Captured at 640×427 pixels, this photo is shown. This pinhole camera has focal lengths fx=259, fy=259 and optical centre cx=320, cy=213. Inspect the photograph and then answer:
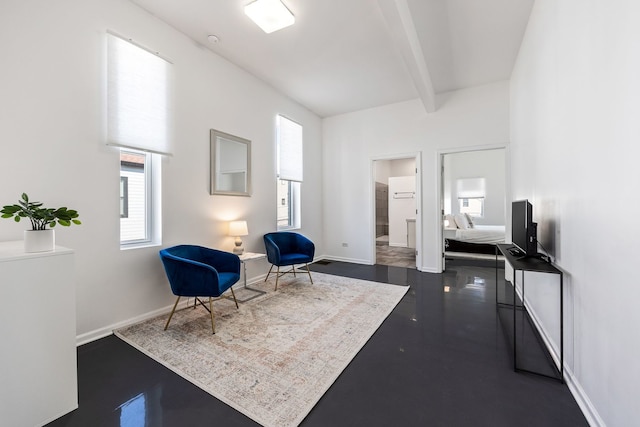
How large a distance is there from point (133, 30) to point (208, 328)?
3.06m

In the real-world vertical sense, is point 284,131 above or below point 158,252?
above

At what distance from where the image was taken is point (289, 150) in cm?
480

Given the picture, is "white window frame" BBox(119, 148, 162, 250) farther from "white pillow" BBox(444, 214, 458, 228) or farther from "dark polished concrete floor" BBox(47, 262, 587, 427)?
"white pillow" BBox(444, 214, 458, 228)

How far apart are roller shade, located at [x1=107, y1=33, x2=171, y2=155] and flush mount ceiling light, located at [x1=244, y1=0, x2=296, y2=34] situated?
111cm

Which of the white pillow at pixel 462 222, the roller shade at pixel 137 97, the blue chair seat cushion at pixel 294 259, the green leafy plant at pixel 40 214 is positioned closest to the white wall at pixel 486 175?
the white pillow at pixel 462 222

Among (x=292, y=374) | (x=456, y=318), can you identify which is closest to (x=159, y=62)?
(x=292, y=374)

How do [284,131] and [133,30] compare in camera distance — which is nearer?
[133,30]

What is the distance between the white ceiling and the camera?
2607 mm

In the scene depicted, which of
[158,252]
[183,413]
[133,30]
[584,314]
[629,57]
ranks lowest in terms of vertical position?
[183,413]

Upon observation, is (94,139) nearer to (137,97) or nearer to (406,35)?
(137,97)

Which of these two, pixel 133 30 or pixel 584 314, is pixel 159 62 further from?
pixel 584 314

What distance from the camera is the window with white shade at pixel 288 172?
15.2 ft

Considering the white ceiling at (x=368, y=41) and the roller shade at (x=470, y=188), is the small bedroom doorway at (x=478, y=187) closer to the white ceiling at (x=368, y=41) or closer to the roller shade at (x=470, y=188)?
the roller shade at (x=470, y=188)

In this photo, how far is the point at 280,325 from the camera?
261cm
